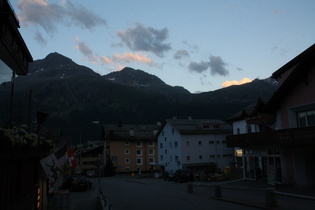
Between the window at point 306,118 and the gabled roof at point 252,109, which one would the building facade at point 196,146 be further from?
the window at point 306,118

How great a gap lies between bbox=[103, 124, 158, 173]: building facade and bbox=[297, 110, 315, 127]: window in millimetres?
47679

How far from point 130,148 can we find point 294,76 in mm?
52422

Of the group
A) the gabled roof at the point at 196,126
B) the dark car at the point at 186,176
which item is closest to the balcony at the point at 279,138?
the dark car at the point at 186,176

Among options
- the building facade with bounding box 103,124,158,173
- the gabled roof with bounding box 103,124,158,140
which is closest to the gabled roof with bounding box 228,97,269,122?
the building facade with bounding box 103,124,158,173

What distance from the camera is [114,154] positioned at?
67.1 metres

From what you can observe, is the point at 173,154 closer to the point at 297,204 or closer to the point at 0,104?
the point at 297,204

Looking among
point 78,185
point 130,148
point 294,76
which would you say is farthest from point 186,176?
point 130,148

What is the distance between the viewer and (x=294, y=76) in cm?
2036

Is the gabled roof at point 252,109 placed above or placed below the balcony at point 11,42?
above

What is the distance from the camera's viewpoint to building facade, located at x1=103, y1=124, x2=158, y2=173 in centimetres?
6731

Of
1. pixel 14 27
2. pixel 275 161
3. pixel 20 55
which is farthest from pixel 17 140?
pixel 275 161

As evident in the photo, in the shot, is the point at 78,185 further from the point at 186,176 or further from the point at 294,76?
the point at 294,76

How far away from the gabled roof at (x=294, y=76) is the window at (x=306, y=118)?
6.41 ft

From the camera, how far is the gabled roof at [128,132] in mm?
67688
